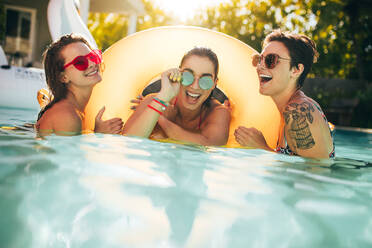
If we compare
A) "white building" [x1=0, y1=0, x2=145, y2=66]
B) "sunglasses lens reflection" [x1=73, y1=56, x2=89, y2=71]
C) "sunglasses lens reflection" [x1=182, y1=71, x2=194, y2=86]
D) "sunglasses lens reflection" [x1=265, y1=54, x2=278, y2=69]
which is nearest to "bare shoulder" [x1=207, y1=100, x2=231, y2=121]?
"sunglasses lens reflection" [x1=182, y1=71, x2=194, y2=86]

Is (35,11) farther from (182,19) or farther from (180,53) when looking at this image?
(182,19)

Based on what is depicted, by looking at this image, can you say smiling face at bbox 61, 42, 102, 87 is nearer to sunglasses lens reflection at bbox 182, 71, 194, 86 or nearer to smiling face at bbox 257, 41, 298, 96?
sunglasses lens reflection at bbox 182, 71, 194, 86

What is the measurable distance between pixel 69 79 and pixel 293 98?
5.89 ft

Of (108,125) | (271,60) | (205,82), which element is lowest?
(108,125)

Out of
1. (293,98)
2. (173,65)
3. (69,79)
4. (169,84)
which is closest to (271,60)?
(293,98)

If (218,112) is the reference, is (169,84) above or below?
above

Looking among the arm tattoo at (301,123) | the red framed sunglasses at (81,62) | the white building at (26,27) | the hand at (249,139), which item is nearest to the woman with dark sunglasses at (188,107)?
the hand at (249,139)

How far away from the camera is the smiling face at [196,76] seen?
2752 millimetres

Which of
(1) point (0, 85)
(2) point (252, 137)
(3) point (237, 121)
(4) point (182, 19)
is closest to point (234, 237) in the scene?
(2) point (252, 137)

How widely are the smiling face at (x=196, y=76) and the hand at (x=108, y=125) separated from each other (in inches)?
24.3

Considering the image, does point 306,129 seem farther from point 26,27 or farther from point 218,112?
point 26,27

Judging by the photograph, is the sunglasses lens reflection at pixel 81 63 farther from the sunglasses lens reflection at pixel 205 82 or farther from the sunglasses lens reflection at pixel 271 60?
the sunglasses lens reflection at pixel 271 60

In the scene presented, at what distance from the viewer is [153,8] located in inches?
1032

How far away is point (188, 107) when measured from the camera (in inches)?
116
